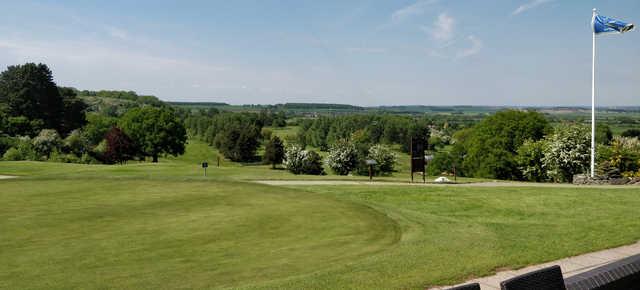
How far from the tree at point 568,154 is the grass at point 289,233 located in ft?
68.0

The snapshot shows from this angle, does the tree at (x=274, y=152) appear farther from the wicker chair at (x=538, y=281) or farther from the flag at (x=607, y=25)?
the wicker chair at (x=538, y=281)

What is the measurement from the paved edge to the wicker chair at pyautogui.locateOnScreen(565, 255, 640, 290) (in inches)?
92.7

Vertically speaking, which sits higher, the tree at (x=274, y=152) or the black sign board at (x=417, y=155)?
the black sign board at (x=417, y=155)

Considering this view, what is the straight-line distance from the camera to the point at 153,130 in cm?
7062

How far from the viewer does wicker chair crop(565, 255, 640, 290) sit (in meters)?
5.14

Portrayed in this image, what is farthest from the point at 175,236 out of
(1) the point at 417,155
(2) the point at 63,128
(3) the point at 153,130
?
(2) the point at 63,128

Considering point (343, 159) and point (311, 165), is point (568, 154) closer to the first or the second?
point (343, 159)

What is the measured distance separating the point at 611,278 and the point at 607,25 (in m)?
23.7

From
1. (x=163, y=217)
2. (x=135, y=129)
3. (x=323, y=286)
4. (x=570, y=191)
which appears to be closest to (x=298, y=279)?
(x=323, y=286)

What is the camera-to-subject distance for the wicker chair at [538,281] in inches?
171

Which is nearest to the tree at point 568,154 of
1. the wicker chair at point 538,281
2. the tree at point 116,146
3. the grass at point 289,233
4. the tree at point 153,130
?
the grass at point 289,233

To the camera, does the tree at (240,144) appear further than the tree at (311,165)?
Yes

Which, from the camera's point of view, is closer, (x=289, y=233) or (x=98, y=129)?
(x=289, y=233)

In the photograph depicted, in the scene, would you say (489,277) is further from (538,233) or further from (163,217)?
(163,217)
